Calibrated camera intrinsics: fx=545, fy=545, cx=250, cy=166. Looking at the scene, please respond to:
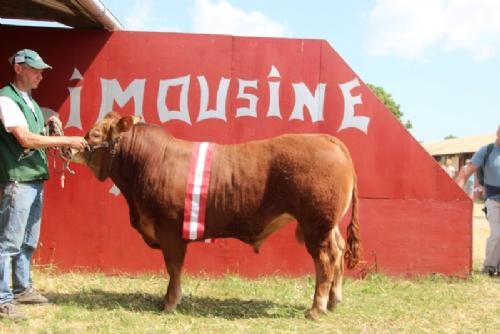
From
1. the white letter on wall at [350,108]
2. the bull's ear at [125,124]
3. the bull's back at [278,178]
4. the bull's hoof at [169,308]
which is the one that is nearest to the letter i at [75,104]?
the bull's ear at [125,124]

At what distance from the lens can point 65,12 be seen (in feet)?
18.2

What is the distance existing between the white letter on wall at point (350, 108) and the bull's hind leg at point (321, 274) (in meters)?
1.83

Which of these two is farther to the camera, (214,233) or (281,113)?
(281,113)

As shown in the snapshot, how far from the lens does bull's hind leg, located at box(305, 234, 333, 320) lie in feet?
15.0

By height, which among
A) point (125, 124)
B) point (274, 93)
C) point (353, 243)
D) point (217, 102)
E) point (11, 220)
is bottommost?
point (353, 243)

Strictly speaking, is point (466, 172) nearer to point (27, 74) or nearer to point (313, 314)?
point (313, 314)

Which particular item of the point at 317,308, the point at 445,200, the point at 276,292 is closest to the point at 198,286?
the point at 276,292

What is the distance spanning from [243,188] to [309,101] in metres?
1.83

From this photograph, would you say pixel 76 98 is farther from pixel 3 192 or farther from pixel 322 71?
pixel 322 71

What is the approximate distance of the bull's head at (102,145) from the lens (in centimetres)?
479

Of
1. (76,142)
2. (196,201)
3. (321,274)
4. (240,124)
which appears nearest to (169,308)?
(196,201)

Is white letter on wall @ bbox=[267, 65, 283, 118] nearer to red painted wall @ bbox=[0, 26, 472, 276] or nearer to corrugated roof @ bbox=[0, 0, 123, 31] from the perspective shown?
red painted wall @ bbox=[0, 26, 472, 276]

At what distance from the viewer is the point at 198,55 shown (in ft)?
19.7

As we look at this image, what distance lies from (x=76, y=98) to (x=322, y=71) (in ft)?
8.93
